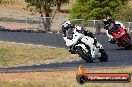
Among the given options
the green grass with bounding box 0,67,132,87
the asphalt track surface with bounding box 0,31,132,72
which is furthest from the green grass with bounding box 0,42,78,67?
the green grass with bounding box 0,67,132,87

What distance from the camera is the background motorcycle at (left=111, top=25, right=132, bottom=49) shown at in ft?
93.0

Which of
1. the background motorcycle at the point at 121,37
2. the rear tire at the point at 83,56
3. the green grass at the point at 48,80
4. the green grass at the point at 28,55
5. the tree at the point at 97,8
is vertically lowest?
the tree at the point at 97,8

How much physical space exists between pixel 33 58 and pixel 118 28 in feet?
17.6

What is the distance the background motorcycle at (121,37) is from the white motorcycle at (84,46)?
5.60m

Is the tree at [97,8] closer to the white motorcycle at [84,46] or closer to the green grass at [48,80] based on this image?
the white motorcycle at [84,46]

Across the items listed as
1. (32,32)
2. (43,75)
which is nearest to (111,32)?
(43,75)

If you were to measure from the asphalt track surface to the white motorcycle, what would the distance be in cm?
36

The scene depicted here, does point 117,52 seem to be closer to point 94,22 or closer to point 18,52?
point 18,52

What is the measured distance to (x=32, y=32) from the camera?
4281 centimetres

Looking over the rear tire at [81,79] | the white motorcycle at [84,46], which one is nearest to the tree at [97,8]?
the white motorcycle at [84,46]

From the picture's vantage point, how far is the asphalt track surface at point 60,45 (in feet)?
70.4

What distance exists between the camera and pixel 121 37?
28375 millimetres

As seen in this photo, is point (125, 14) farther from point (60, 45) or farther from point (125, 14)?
point (60, 45)

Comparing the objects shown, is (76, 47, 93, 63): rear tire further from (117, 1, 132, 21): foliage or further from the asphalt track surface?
(117, 1, 132, 21): foliage
